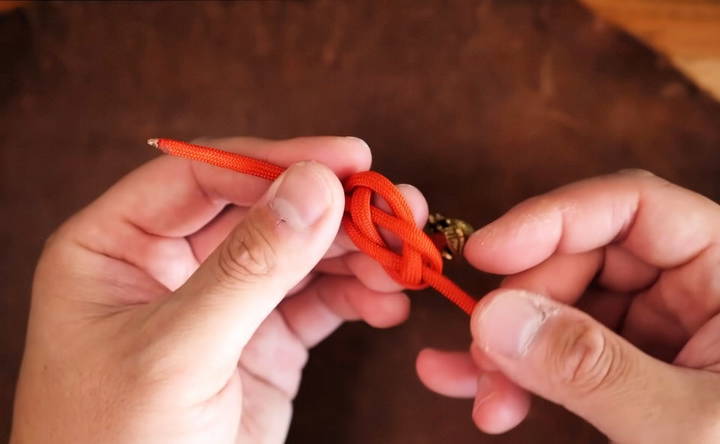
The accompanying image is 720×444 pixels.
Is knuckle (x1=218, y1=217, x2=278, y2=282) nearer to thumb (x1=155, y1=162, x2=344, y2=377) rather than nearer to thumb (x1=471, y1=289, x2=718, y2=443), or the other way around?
thumb (x1=155, y1=162, x2=344, y2=377)

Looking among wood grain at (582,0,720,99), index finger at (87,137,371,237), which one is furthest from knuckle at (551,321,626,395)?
wood grain at (582,0,720,99)

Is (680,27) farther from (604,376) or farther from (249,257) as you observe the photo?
(249,257)

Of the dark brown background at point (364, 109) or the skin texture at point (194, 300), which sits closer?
the skin texture at point (194, 300)

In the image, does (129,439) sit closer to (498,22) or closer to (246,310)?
(246,310)

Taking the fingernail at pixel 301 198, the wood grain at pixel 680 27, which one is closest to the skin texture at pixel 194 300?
the fingernail at pixel 301 198

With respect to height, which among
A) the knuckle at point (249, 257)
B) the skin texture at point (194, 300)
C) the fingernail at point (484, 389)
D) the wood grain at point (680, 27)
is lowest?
the fingernail at point (484, 389)

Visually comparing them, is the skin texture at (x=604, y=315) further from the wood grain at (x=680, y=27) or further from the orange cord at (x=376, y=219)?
the wood grain at (x=680, y=27)

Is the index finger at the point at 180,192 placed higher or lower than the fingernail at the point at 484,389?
higher
